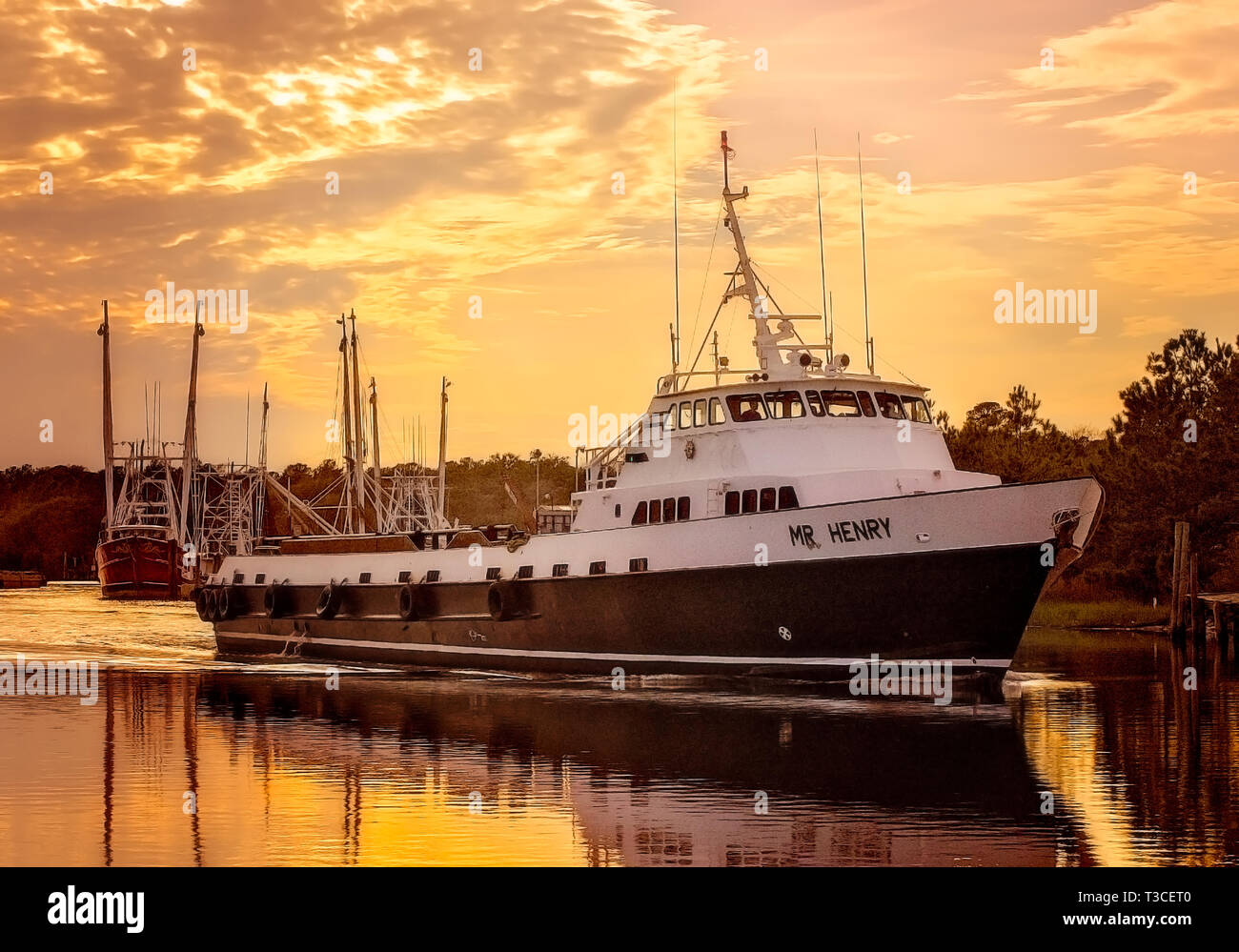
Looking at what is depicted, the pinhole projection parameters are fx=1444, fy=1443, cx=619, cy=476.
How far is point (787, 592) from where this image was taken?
84.4 ft

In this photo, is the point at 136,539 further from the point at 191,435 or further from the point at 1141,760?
the point at 1141,760

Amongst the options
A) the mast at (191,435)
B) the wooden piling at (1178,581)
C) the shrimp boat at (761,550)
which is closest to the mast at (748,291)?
the shrimp boat at (761,550)

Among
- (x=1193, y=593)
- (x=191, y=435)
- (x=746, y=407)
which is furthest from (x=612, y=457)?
(x=191, y=435)

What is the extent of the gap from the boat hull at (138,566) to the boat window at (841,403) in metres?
73.1

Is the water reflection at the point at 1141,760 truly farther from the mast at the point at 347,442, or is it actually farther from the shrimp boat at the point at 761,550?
the mast at the point at 347,442

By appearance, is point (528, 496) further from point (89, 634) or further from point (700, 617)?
point (700, 617)

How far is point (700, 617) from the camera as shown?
1063 inches

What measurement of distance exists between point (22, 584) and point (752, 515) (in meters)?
111

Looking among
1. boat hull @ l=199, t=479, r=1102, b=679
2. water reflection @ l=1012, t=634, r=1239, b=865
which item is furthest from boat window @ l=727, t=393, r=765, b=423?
water reflection @ l=1012, t=634, r=1239, b=865

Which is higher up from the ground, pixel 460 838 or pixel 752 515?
pixel 752 515

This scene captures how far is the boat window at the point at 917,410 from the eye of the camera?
2892cm
